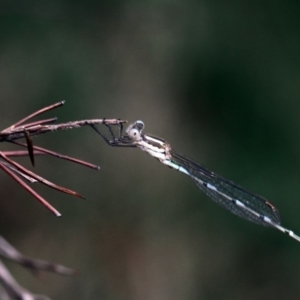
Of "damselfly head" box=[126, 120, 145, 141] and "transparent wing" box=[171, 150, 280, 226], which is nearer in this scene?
"damselfly head" box=[126, 120, 145, 141]

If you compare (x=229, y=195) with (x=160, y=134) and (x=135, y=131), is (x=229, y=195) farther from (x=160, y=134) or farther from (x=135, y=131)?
(x=160, y=134)

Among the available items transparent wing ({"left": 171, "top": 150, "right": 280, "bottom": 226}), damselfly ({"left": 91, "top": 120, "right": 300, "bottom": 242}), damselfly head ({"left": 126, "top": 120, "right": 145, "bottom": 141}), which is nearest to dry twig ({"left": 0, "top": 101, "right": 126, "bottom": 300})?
damselfly head ({"left": 126, "top": 120, "right": 145, "bottom": 141})

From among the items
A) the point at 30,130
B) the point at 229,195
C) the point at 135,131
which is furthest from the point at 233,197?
the point at 30,130

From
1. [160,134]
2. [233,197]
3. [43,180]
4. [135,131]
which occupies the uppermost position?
[160,134]

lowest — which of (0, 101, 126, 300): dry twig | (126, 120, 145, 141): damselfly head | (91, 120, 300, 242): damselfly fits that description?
(0, 101, 126, 300): dry twig

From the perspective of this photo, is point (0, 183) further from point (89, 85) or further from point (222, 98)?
point (222, 98)

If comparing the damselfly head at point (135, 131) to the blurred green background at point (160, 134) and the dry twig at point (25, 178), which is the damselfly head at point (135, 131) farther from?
the blurred green background at point (160, 134)

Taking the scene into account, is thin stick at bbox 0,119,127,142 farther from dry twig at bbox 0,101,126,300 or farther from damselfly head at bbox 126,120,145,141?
damselfly head at bbox 126,120,145,141

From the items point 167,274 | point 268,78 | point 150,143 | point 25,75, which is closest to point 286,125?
point 268,78

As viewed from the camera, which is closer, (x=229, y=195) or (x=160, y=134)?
(x=229, y=195)
